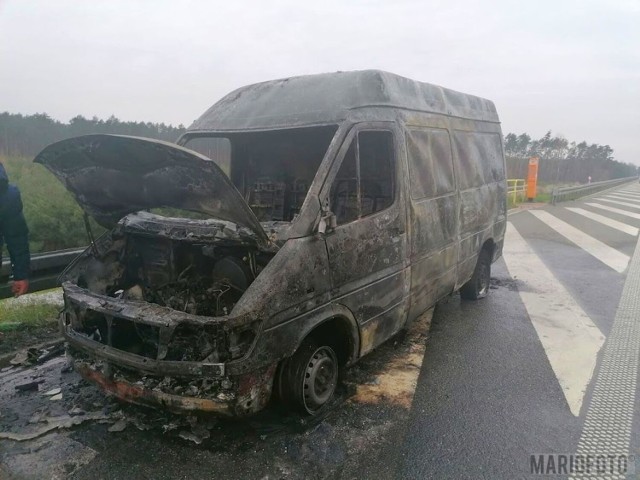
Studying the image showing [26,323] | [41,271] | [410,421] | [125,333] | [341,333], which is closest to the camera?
[125,333]

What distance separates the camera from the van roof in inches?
152

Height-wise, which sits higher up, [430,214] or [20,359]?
[430,214]

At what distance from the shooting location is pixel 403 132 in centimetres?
425

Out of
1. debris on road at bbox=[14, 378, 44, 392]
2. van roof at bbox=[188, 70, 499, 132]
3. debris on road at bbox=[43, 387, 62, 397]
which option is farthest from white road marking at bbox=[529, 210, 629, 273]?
debris on road at bbox=[14, 378, 44, 392]

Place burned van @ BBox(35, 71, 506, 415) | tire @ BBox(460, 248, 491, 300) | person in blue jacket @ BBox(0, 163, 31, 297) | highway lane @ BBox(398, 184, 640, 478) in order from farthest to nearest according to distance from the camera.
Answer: tire @ BBox(460, 248, 491, 300)
person in blue jacket @ BBox(0, 163, 31, 297)
highway lane @ BBox(398, 184, 640, 478)
burned van @ BBox(35, 71, 506, 415)

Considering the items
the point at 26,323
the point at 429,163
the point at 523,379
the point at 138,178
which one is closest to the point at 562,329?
the point at 523,379

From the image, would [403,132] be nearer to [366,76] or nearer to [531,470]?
[366,76]

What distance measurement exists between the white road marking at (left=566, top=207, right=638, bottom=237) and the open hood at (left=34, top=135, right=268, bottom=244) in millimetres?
13142

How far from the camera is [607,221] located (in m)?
15.6

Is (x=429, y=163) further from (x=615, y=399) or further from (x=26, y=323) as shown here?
(x=26, y=323)

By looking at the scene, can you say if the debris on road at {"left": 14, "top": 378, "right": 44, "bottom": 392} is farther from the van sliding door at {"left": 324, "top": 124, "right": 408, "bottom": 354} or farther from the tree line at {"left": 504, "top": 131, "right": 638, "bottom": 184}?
the tree line at {"left": 504, "top": 131, "right": 638, "bottom": 184}

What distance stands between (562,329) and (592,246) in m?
6.41

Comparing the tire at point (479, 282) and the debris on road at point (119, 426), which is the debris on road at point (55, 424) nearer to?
the debris on road at point (119, 426)

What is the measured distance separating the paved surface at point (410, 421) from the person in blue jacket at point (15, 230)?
0.86 m
